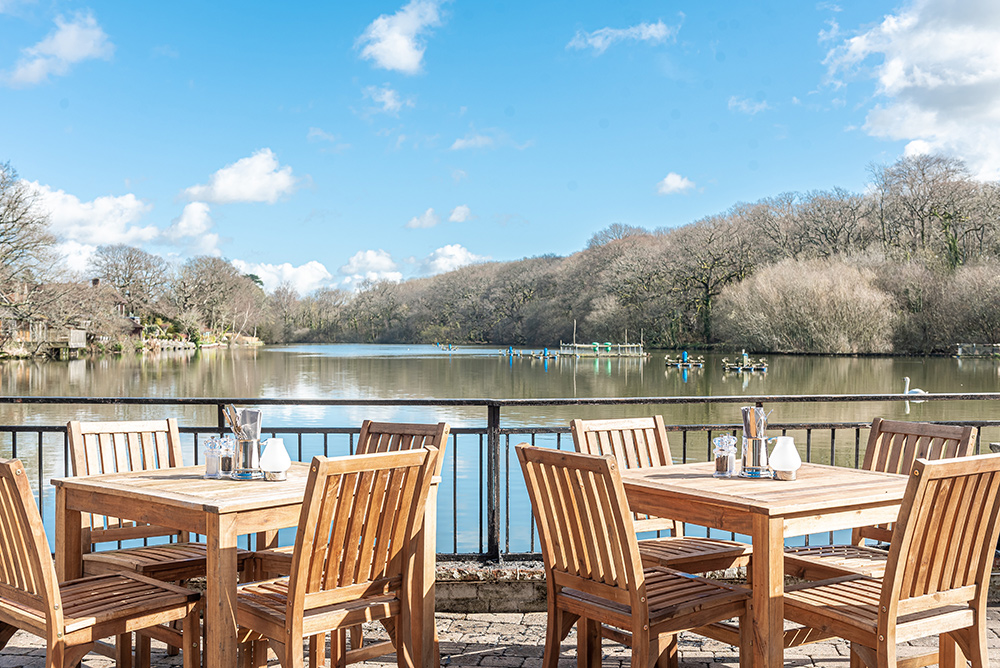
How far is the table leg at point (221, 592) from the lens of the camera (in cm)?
277

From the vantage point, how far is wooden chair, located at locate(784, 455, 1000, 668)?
262cm

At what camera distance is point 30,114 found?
4938 cm

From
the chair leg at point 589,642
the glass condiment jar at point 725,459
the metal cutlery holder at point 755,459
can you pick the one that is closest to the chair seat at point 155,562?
the chair leg at point 589,642

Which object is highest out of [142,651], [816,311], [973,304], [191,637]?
[973,304]

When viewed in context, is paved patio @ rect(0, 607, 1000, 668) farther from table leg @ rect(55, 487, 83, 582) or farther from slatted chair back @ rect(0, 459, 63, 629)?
slatted chair back @ rect(0, 459, 63, 629)

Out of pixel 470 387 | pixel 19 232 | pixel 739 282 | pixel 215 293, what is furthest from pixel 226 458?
pixel 215 293

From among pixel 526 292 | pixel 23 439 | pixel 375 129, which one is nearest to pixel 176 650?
pixel 23 439

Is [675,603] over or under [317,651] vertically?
over

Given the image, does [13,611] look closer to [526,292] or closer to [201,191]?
[526,292]

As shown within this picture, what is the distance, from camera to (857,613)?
2789 mm

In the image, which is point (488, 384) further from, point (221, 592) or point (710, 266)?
point (221, 592)

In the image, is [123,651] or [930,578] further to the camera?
[123,651]

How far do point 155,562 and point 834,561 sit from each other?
8.91ft

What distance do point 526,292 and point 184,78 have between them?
4309 centimetres
